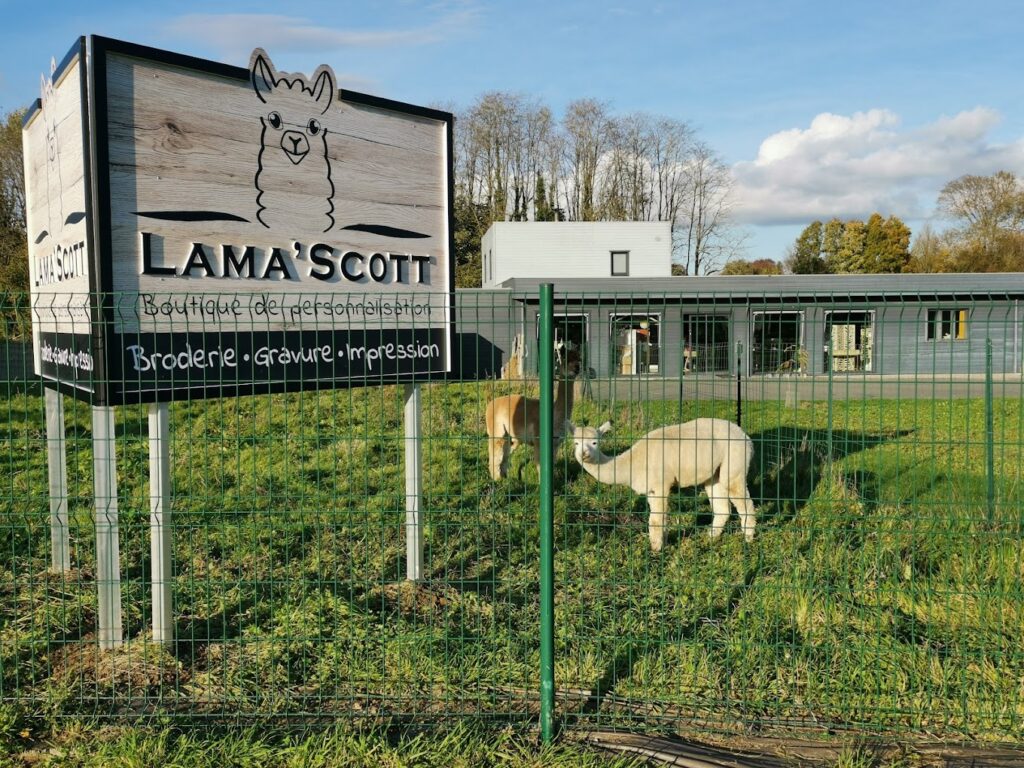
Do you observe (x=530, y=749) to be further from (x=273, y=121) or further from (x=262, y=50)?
(x=262, y=50)

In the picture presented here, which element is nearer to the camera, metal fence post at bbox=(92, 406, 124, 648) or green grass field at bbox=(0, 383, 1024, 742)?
green grass field at bbox=(0, 383, 1024, 742)

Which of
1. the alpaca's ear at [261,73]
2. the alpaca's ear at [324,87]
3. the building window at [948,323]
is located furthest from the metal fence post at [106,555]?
the building window at [948,323]

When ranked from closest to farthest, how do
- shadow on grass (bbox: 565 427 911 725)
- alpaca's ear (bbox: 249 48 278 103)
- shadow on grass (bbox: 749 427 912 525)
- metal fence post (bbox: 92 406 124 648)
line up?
1. shadow on grass (bbox: 565 427 911 725)
2. metal fence post (bbox: 92 406 124 648)
3. alpaca's ear (bbox: 249 48 278 103)
4. shadow on grass (bbox: 749 427 912 525)

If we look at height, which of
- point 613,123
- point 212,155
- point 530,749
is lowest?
point 530,749

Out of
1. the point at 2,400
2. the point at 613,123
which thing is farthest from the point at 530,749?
the point at 613,123

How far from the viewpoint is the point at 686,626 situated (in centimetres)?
590

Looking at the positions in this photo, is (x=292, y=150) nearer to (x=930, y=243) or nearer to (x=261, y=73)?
(x=261, y=73)

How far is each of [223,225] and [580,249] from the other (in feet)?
124

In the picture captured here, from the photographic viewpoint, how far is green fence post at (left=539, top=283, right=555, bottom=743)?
438 cm

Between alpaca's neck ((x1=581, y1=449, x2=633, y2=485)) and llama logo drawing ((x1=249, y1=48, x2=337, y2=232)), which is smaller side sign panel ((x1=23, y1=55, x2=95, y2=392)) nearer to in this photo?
llama logo drawing ((x1=249, y1=48, x2=337, y2=232))

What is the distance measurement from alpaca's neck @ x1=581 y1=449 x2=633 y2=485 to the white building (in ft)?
112

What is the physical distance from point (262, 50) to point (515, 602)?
13.4ft

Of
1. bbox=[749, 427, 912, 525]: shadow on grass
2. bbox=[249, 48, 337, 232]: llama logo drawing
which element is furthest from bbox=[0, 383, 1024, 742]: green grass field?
bbox=[249, 48, 337, 232]: llama logo drawing

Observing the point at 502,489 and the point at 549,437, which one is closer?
the point at 549,437
